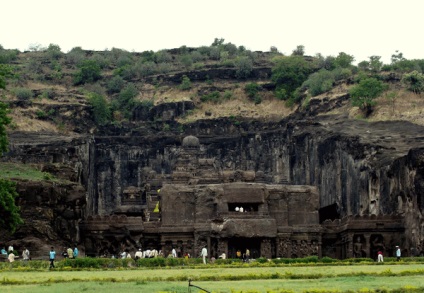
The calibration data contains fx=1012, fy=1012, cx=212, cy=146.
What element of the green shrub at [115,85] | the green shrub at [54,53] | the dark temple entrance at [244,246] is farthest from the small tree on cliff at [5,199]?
the green shrub at [54,53]

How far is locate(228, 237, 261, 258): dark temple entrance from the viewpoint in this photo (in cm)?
7712

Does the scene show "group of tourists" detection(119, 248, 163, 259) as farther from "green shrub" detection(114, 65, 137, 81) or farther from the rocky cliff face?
"green shrub" detection(114, 65, 137, 81)

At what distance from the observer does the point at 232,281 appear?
4353cm

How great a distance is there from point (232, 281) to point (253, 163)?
8266cm

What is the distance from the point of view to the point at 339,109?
12594cm

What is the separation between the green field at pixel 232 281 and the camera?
125ft

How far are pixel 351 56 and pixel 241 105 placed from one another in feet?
85.2

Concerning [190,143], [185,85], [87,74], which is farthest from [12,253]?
[87,74]

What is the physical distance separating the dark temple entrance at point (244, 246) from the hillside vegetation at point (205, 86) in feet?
141

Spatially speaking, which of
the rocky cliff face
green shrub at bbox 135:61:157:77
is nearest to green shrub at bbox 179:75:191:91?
the rocky cliff face

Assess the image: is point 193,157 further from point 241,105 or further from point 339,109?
point 241,105

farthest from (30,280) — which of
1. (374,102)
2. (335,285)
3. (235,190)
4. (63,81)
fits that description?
(63,81)

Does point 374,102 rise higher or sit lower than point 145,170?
higher

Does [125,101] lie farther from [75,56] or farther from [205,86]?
[75,56]
